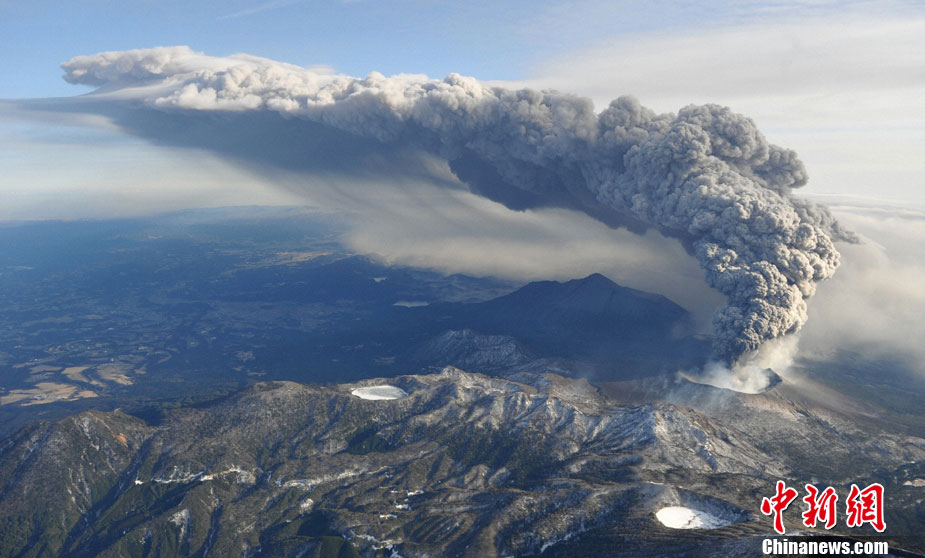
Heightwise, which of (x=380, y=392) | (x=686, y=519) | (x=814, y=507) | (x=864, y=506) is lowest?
(x=686, y=519)

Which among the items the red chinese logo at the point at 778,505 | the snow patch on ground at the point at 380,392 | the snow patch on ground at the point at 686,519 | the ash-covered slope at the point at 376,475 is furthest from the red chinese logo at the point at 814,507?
the snow patch on ground at the point at 380,392

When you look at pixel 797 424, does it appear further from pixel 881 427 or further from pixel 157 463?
pixel 157 463

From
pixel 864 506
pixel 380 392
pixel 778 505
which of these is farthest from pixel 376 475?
pixel 864 506

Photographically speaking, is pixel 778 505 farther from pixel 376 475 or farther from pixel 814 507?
pixel 376 475

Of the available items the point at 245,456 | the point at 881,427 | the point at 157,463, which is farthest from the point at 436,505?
→ the point at 881,427

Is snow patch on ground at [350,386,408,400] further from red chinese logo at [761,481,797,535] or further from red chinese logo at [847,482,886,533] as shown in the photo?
red chinese logo at [847,482,886,533]

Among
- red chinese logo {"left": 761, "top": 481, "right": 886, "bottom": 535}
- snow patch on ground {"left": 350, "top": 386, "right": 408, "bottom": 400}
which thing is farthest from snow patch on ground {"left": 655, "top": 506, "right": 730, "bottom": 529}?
snow patch on ground {"left": 350, "top": 386, "right": 408, "bottom": 400}
